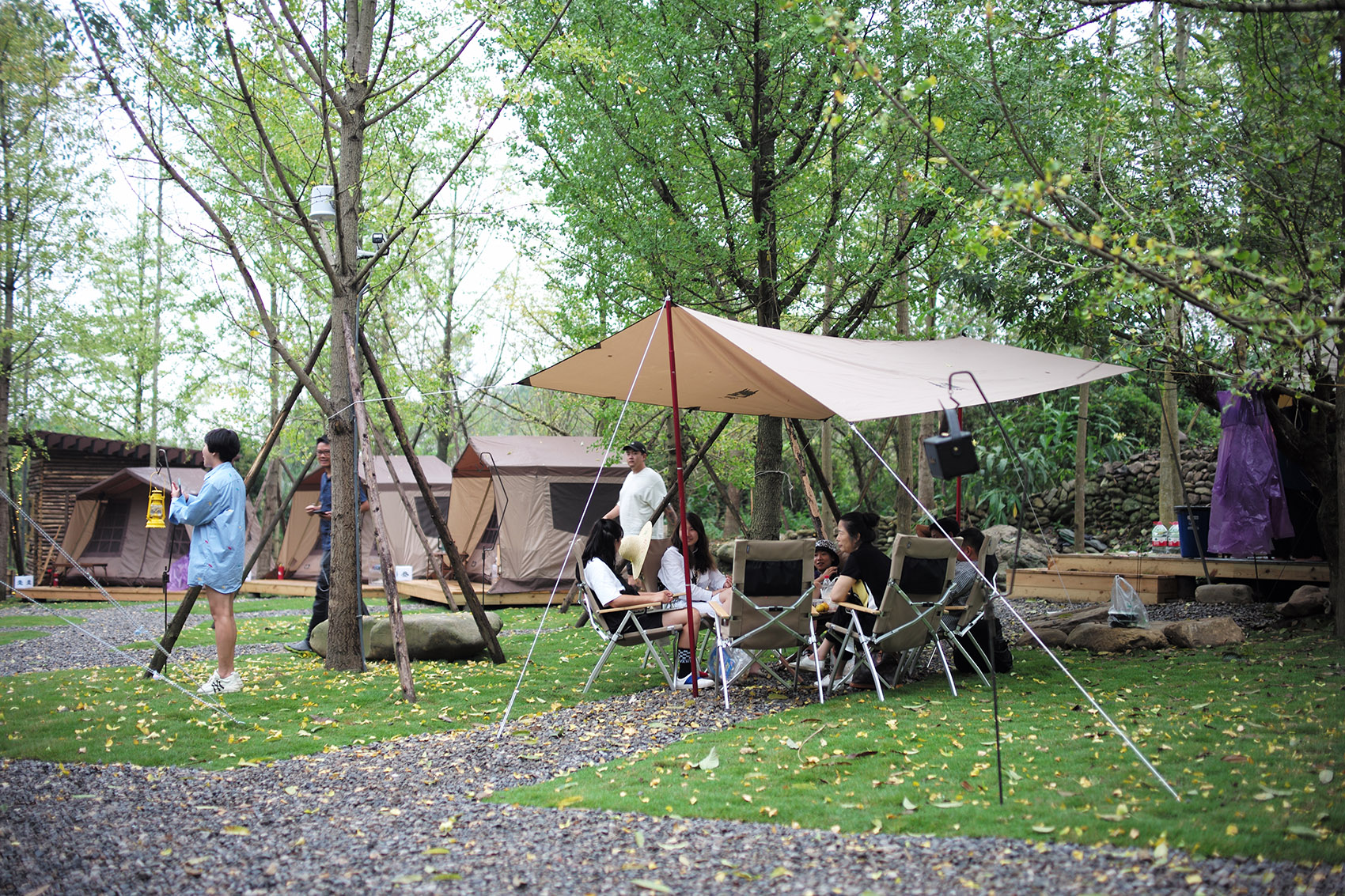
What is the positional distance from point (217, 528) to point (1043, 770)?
446 cm

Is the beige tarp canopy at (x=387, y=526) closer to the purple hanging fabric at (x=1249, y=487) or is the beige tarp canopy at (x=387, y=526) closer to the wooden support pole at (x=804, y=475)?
the wooden support pole at (x=804, y=475)

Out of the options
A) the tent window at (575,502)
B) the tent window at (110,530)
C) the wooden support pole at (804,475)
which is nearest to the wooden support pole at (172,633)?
the wooden support pole at (804,475)

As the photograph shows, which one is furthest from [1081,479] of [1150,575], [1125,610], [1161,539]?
[1125,610]

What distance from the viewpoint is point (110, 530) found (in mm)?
14109

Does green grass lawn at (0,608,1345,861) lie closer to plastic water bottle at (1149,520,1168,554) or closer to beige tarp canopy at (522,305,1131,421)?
beige tarp canopy at (522,305,1131,421)

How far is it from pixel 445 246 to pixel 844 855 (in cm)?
1758

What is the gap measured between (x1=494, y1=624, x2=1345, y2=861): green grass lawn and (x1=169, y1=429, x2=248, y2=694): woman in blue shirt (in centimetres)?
269

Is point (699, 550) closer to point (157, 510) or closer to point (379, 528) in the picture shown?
point (379, 528)

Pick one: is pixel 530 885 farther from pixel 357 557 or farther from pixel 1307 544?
pixel 1307 544

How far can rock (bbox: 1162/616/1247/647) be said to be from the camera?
6.38 metres

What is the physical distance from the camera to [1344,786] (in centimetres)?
311

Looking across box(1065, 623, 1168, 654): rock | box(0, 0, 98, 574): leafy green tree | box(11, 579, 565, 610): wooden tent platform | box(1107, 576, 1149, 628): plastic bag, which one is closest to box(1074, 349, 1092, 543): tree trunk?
box(1107, 576, 1149, 628): plastic bag

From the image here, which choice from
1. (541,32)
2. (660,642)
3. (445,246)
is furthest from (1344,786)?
(445,246)

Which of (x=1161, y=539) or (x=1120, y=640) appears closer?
(x=1120, y=640)
